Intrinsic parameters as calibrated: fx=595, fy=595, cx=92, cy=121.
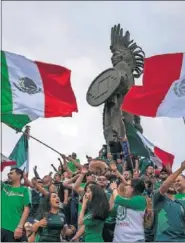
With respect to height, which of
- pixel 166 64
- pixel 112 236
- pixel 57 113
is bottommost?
pixel 112 236

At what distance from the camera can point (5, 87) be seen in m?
10.0

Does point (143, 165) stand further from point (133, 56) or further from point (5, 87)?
point (133, 56)

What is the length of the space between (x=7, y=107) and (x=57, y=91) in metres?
1.38

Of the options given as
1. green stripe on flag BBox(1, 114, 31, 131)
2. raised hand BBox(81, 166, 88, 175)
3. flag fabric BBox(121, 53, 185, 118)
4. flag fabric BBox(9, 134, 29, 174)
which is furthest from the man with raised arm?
flag fabric BBox(9, 134, 29, 174)

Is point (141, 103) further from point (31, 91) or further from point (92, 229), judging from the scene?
point (92, 229)

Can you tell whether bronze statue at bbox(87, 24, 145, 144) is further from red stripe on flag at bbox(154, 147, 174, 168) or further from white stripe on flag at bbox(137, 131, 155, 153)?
red stripe on flag at bbox(154, 147, 174, 168)

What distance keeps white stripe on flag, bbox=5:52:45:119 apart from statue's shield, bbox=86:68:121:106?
9.45 m

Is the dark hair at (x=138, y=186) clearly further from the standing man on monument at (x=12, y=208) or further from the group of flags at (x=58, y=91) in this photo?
the group of flags at (x=58, y=91)

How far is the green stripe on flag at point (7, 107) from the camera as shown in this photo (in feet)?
32.1

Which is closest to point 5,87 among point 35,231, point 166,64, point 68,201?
point 68,201

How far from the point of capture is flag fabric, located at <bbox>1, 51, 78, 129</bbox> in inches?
390

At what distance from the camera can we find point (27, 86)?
10.4m

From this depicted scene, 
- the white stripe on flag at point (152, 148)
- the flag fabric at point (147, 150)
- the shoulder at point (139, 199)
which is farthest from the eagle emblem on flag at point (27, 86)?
the white stripe on flag at point (152, 148)

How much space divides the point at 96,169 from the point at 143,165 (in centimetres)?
407
